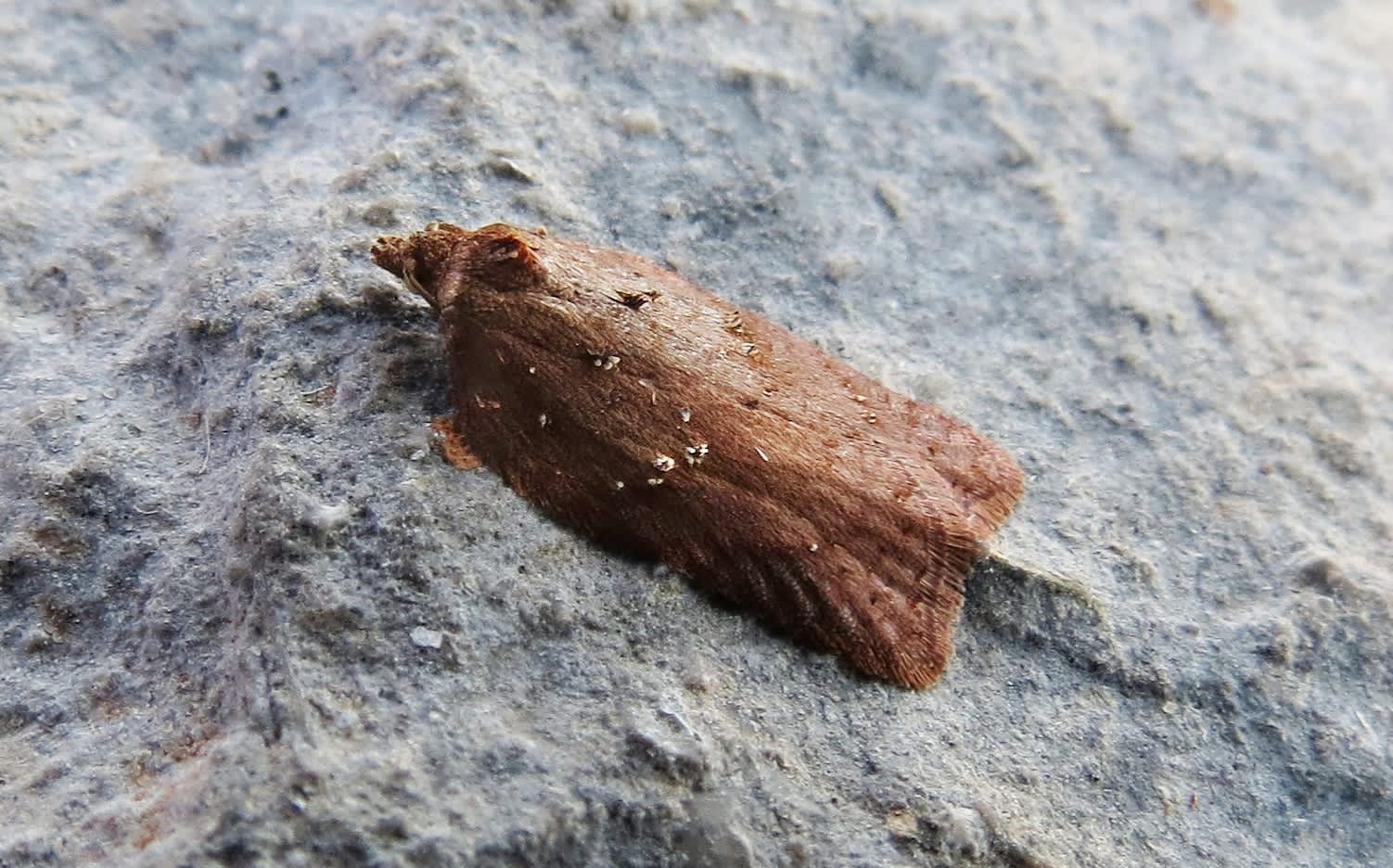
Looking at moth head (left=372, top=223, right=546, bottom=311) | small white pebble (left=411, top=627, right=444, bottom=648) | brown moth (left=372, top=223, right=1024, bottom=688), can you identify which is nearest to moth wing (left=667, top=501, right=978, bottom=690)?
brown moth (left=372, top=223, right=1024, bottom=688)

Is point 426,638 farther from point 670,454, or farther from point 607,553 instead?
point 670,454

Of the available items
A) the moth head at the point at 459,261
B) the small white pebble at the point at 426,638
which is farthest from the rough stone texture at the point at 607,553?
the moth head at the point at 459,261

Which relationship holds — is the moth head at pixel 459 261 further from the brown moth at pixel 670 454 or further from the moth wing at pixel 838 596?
the moth wing at pixel 838 596

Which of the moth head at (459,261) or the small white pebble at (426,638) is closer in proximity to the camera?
the small white pebble at (426,638)

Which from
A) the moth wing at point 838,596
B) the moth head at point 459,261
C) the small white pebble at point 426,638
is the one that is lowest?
the small white pebble at point 426,638

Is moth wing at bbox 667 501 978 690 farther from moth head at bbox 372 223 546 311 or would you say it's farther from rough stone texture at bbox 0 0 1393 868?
moth head at bbox 372 223 546 311

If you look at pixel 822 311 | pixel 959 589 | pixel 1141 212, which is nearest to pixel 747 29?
pixel 822 311

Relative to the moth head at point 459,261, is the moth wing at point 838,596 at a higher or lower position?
lower
